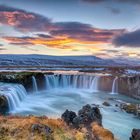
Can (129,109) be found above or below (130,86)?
below

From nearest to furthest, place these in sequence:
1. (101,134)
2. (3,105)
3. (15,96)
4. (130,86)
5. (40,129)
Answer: (40,129), (101,134), (3,105), (15,96), (130,86)

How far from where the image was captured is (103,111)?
1454 inches

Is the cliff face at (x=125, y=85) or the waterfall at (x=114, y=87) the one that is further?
the waterfall at (x=114, y=87)

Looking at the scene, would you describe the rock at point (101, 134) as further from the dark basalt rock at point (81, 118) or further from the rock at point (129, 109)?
the rock at point (129, 109)

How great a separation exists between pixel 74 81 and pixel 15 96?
22.6 meters

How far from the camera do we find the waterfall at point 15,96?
35.8m

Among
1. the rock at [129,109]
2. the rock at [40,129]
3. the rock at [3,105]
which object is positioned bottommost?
the rock at [129,109]

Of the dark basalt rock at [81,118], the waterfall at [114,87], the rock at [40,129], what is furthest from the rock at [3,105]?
the waterfall at [114,87]

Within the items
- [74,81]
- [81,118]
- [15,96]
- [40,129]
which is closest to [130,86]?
[74,81]

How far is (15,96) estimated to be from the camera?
39438mm

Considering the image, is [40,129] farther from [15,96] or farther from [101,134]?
[15,96]

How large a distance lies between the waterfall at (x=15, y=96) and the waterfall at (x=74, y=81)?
40.6 feet

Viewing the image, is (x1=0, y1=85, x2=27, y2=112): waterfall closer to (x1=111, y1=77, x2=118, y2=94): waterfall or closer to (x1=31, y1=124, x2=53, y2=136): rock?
(x1=31, y1=124, x2=53, y2=136): rock

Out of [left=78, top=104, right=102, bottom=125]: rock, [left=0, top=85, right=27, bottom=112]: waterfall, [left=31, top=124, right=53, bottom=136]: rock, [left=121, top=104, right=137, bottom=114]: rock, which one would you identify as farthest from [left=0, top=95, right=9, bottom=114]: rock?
[left=31, top=124, right=53, bottom=136]: rock
